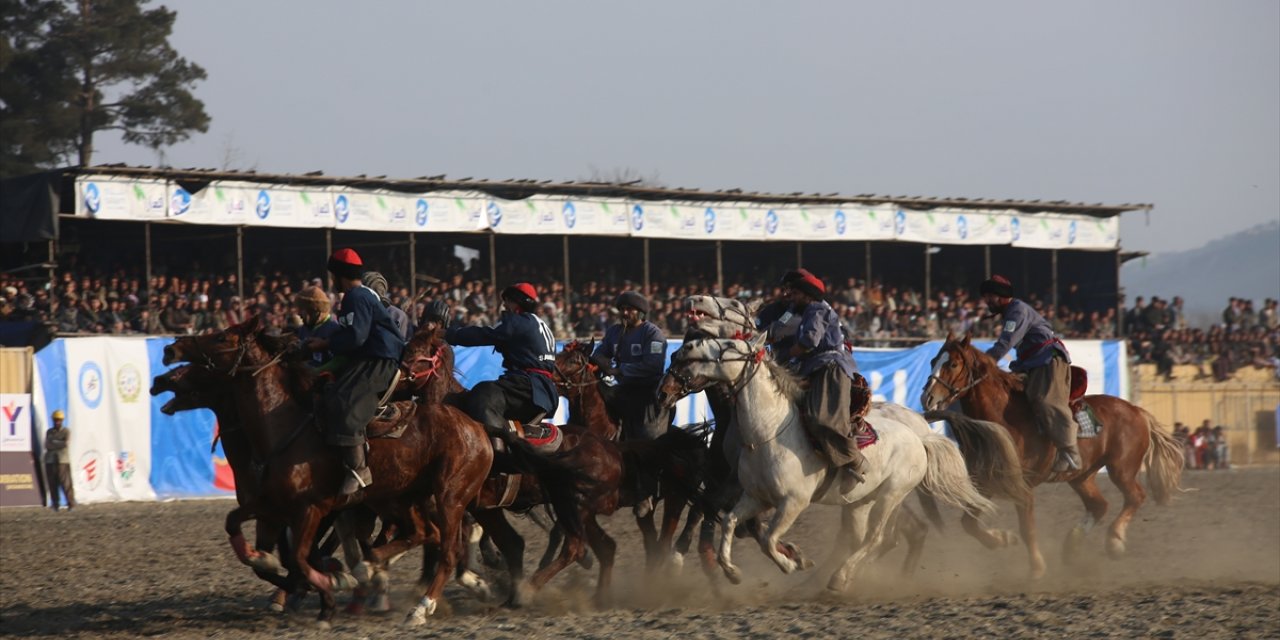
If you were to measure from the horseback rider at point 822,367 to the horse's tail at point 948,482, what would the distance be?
0.91 metres

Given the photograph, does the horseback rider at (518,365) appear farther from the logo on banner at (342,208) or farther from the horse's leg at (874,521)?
the logo on banner at (342,208)

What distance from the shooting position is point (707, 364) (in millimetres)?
10117

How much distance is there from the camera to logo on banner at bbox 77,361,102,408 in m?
21.4

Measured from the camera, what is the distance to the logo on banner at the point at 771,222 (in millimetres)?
32250

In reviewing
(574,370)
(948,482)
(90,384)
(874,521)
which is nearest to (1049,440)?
(948,482)

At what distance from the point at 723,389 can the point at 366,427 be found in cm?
262

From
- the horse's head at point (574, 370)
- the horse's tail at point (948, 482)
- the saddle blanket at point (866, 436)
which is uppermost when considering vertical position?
the horse's head at point (574, 370)

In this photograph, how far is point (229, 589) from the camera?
11.8 meters

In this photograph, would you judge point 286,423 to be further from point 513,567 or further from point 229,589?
point 229,589

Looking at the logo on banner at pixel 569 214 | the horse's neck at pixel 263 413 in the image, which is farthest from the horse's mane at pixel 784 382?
the logo on banner at pixel 569 214

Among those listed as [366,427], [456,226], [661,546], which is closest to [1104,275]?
[456,226]

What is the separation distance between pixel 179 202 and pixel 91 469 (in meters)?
6.16

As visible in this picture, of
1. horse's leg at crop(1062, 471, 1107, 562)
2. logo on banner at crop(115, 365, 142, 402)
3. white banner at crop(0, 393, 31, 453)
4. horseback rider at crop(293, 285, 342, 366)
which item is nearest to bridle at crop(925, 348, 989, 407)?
A: horse's leg at crop(1062, 471, 1107, 562)

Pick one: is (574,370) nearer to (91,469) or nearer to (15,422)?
(91,469)
